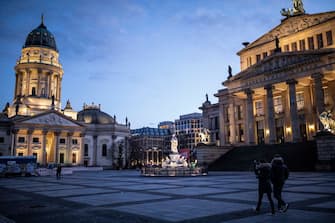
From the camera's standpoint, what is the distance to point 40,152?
274ft

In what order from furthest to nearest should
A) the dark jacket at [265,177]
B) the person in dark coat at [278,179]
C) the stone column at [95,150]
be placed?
1. the stone column at [95,150]
2. the person in dark coat at [278,179]
3. the dark jacket at [265,177]

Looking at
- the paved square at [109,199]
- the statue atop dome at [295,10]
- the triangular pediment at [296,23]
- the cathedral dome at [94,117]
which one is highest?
the statue atop dome at [295,10]

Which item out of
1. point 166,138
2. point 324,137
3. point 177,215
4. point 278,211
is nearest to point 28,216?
point 177,215

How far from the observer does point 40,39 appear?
329 ft

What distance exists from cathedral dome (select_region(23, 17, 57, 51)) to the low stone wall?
73743 mm

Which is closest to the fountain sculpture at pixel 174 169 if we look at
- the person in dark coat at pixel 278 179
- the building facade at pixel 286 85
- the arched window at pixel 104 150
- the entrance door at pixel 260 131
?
the building facade at pixel 286 85

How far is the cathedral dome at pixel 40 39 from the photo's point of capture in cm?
9975

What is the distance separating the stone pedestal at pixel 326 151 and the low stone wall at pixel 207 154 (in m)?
18.3

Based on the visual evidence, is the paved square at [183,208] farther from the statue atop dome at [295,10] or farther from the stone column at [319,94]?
the statue atop dome at [295,10]

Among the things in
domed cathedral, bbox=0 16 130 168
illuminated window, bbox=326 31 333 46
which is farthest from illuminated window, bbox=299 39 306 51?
domed cathedral, bbox=0 16 130 168

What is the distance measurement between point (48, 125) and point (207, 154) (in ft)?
171

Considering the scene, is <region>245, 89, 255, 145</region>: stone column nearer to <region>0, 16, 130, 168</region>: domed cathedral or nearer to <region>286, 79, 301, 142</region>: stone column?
<region>286, 79, 301, 142</region>: stone column

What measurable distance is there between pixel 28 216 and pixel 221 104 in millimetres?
55506

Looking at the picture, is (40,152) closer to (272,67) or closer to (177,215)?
(272,67)
